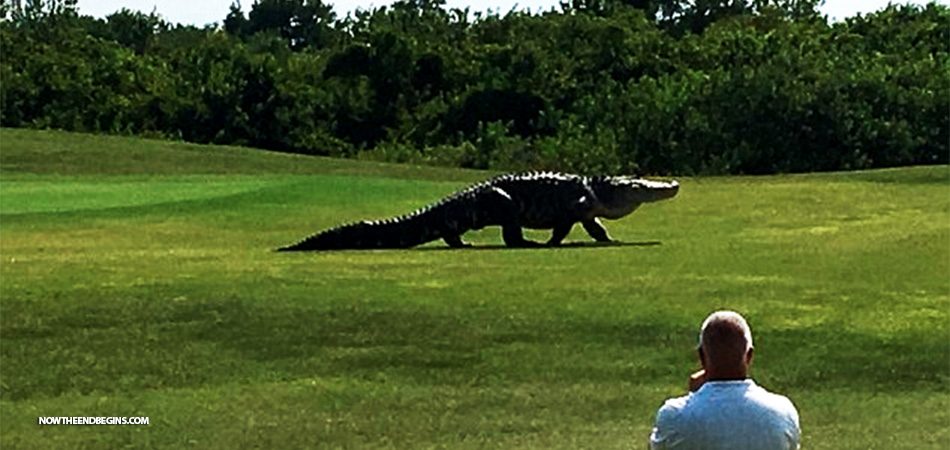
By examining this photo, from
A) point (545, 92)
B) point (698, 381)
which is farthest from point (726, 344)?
point (545, 92)

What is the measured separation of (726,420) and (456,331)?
6.39 metres

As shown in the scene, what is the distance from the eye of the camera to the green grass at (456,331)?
859 cm

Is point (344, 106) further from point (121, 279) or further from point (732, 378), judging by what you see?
point (732, 378)

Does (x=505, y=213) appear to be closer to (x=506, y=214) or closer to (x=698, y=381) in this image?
(x=506, y=214)

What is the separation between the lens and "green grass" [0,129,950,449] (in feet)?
28.2

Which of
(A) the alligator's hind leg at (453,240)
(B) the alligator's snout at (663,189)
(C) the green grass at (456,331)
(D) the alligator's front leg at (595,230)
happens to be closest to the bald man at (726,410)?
(C) the green grass at (456,331)

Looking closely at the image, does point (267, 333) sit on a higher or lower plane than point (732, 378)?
lower

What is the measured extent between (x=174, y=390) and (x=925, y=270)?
636 centimetres

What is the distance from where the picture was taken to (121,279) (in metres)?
13.2

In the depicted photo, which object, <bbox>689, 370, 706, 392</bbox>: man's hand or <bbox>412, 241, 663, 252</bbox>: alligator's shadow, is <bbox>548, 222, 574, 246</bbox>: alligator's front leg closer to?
<bbox>412, 241, 663, 252</bbox>: alligator's shadow

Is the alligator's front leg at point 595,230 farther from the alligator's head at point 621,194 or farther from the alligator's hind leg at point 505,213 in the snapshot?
the alligator's hind leg at point 505,213

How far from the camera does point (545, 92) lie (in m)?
48.2

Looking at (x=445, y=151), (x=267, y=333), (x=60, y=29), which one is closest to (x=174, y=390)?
(x=267, y=333)

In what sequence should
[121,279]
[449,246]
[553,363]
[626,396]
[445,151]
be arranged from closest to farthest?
[626,396]
[553,363]
[121,279]
[449,246]
[445,151]
